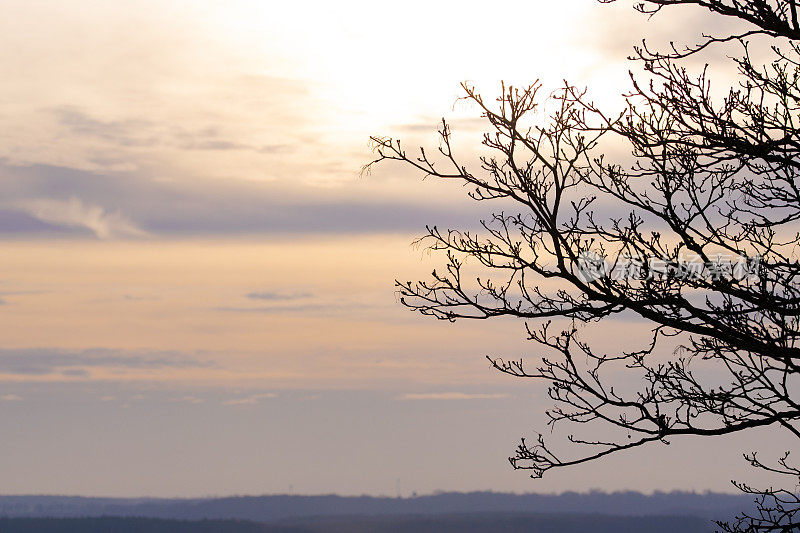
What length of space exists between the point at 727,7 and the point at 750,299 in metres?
2.91

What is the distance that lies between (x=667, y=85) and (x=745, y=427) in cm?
351

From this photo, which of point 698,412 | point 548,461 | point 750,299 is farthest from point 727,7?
point 548,461

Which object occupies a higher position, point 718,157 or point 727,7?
point 727,7

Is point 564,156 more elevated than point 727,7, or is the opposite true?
point 727,7

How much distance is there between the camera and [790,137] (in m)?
9.84

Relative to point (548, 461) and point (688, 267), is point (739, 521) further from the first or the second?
point (688, 267)

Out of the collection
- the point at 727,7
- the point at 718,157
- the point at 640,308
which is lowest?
the point at 640,308

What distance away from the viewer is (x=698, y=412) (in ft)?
34.1

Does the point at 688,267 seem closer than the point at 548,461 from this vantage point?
Yes

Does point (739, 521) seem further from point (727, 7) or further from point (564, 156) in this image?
point (727, 7)

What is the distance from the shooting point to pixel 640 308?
33.1 ft

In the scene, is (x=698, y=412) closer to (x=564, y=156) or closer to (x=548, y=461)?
(x=548, y=461)

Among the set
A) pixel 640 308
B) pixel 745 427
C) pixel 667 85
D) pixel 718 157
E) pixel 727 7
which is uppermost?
pixel 727 7

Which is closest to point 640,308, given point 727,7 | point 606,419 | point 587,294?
point 587,294
